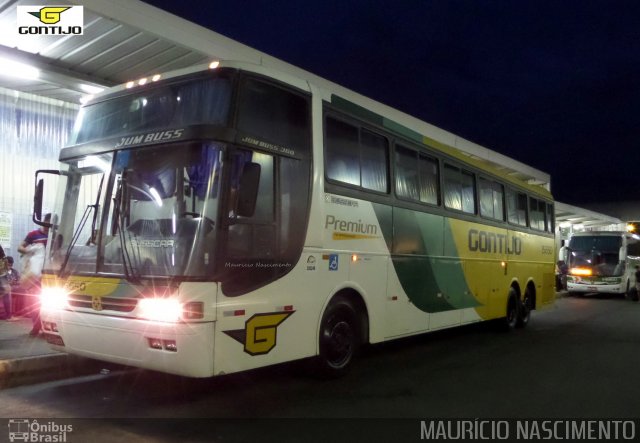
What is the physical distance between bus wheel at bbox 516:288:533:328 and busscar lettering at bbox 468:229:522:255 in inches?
49.4

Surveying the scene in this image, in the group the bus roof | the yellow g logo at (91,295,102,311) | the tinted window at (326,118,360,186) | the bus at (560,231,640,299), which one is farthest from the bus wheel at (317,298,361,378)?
the bus at (560,231,640,299)

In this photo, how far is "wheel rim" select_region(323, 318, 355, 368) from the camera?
6.87 metres

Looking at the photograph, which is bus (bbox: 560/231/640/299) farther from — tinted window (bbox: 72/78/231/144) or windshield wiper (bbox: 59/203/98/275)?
windshield wiper (bbox: 59/203/98/275)

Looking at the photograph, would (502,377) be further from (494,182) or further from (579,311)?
(579,311)

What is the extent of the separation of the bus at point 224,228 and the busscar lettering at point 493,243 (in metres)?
2.91

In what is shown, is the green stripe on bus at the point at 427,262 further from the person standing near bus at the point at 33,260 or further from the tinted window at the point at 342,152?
the person standing near bus at the point at 33,260

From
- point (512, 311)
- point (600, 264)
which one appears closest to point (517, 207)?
point (512, 311)

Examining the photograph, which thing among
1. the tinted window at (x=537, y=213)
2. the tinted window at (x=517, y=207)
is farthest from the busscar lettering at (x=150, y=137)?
the tinted window at (x=537, y=213)

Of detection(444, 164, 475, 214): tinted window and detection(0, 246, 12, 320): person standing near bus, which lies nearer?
detection(0, 246, 12, 320): person standing near bus

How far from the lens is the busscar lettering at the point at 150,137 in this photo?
18.3ft

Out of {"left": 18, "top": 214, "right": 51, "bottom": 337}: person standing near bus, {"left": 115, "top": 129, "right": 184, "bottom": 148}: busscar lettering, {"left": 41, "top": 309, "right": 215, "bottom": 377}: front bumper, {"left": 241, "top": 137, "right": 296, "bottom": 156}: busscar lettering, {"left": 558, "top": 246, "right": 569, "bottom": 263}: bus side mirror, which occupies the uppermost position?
{"left": 115, "top": 129, "right": 184, "bottom": 148}: busscar lettering

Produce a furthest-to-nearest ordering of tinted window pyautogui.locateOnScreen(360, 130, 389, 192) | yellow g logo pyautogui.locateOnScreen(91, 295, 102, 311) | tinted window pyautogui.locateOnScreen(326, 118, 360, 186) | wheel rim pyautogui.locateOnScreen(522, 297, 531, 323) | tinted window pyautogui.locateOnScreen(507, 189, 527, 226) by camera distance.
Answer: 1. wheel rim pyautogui.locateOnScreen(522, 297, 531, 323)
2. tinted window pyautogui.locateOnScreen(507, 189, 527, 226)
3. tinted window pyautogui.locateOnScreen(360, 130, 389, 192)
4. tinted window pyautogui.locateOnScreen(326, 118, 360, 186)
5. yellow g logo pyautogui.locateOnScreen(91, 295, 102, 311)

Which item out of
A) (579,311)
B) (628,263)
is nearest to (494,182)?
(579,311)

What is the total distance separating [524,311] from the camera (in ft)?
43.8
